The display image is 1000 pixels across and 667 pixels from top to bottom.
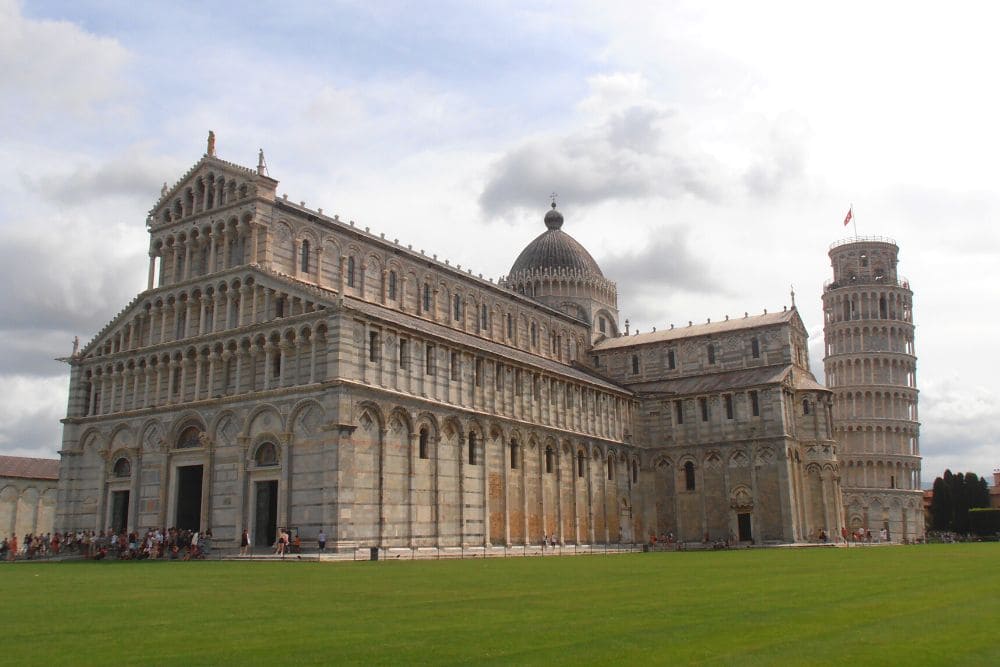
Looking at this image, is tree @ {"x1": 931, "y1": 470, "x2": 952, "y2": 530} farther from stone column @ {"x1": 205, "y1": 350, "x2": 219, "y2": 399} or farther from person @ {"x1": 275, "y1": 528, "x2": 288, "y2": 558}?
stone column @ {"x1": 205, "y1": 350, "x2": 219, "y2": 399}

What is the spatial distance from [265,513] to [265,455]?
106 inches

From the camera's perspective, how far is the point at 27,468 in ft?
237

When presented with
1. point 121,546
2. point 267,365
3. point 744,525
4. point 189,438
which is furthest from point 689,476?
point 121,546

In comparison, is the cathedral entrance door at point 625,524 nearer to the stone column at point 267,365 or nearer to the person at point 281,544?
the stone column at point 267,365

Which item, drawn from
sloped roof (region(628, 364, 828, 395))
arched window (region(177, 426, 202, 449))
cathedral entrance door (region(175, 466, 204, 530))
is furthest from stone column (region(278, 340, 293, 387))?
sloped roof (region(628, 364, 828, 395))

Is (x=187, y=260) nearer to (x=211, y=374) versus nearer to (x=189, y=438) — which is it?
(x=211, y=374)

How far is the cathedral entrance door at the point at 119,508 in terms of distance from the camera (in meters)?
48.2

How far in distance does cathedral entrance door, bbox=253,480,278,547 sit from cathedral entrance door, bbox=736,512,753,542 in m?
33.0

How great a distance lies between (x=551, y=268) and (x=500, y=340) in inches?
603

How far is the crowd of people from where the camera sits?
133 ft

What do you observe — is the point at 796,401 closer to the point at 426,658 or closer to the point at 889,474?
the point at 889,474

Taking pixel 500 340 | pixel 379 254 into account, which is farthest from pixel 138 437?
pixel 500 340

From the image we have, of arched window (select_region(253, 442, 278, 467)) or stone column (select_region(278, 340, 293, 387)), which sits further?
stone column (select_region(278, 340, 293, 387))

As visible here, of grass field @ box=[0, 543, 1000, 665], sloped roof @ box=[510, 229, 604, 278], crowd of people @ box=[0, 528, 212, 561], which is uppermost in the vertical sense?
sloped roof @ box=[510, 229, 604, 278]
